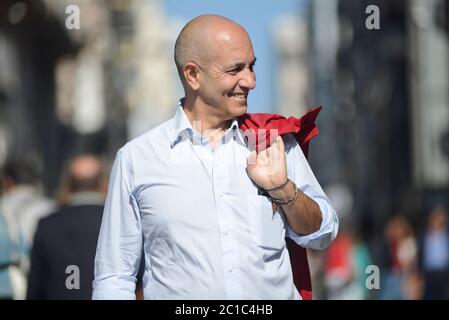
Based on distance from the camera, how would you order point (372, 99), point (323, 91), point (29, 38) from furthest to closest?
point (323, 91)
point (372, 99)
point (29, 38)

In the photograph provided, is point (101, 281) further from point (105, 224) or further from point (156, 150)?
point (156, 150)

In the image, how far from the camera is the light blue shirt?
3934 millimetres

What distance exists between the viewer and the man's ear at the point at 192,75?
4.11 metres

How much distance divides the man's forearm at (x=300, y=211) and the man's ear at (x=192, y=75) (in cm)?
48

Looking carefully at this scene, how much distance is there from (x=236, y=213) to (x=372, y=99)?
4097cm

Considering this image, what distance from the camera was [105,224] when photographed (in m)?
4.20

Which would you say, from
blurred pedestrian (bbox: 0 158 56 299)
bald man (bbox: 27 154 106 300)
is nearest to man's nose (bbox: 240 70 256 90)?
bald man (bbox: 27 154 106 300)

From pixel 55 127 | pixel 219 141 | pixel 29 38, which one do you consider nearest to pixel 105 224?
pixel 219 141

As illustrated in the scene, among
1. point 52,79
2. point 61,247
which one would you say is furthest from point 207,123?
point 52,79

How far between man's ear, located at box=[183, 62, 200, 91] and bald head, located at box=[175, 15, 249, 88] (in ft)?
0.05

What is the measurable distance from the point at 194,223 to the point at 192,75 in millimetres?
521
